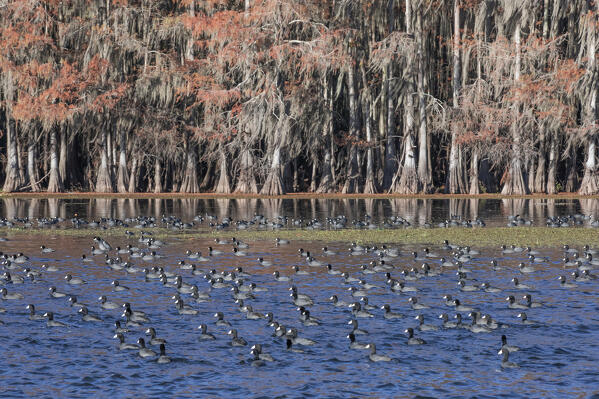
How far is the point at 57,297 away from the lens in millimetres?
26797

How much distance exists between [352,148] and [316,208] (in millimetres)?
14986

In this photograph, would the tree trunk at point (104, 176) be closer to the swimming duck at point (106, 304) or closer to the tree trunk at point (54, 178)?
the tree trunk at point (54, 178)

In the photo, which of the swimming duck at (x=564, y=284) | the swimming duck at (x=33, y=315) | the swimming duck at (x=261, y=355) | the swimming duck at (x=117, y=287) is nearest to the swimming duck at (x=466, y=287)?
the swimming duck at (x=564, y=284)

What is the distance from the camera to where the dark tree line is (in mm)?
69500

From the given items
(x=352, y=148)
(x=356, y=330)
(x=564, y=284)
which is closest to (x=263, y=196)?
(x=352, y=148)

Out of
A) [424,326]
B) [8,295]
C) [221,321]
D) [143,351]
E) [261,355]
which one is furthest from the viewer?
[8,295]

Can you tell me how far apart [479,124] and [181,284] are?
4642cm

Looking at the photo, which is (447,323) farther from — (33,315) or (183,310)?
(33,315)

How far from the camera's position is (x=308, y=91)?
7188 cm

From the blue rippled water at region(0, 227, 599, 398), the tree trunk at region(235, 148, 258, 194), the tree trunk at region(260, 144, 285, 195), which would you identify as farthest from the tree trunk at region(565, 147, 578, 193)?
the blue rippled water at region(0, 227, 599, 398)

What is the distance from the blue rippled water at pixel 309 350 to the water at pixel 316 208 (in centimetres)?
2040

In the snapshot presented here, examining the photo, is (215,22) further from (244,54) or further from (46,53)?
(46,53)

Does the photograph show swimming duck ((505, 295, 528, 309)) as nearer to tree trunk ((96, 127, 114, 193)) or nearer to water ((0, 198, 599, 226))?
water ((0, 198, 599, 226))

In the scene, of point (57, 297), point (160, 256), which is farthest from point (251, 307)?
point (160, 256)
